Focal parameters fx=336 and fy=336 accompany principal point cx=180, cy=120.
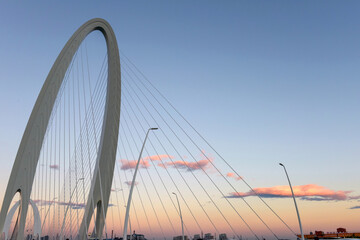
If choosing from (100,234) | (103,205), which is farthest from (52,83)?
(100,234)

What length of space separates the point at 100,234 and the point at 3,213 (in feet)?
41.0

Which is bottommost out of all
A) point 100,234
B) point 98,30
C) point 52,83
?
point 100,234

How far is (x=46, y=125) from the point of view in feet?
65.6

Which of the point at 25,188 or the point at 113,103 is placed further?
the point at 113,103

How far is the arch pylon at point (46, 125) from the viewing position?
19000 mm

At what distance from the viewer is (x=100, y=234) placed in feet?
98.6

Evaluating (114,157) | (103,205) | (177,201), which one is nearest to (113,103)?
(114,157)

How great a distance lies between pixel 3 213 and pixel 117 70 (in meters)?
15.2

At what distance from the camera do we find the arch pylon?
62.3 feet

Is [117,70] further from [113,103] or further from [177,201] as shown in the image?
[177,201]

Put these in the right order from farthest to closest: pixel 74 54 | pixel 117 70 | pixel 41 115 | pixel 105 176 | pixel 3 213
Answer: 1. pixel 117 70
2. pixel 105 176
3. pixel 74 54
4. pixel 41 115
5. pixel 3 213

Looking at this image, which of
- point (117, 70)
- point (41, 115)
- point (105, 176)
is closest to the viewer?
point (41, 115)

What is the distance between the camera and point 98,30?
92.8 ft

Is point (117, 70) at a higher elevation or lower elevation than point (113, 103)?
higher
